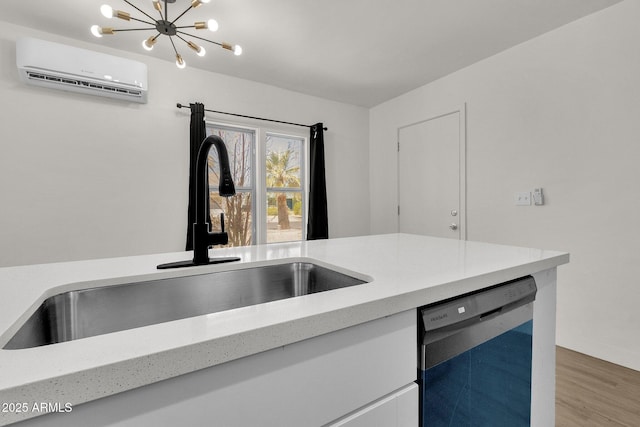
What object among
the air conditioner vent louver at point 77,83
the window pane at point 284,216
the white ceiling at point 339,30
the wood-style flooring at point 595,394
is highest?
the white ceiling at point 339,30

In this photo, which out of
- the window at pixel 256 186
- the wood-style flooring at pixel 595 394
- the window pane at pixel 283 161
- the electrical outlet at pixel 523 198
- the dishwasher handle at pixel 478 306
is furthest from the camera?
the window pane at pixel 283 161

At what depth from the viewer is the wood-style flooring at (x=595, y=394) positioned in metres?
1.58

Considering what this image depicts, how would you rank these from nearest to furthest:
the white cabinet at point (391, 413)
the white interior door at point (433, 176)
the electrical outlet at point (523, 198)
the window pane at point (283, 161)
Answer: the white cabinet at point (391, 413) < the electrical outlet at point (523, 198) < the white interior door at point (433, 176) < the window pane at point (283, 161)

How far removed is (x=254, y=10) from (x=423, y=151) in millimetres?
2337

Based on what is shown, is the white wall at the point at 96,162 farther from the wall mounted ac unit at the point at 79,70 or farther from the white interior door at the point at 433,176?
the white interior door at the point at 433,176

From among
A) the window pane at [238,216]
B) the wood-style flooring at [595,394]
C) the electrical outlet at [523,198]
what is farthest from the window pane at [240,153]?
the wood-style flooring at [595,394]

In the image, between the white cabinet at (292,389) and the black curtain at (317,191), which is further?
the black curtain at (317,191)

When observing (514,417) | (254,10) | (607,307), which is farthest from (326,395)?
(607,307)

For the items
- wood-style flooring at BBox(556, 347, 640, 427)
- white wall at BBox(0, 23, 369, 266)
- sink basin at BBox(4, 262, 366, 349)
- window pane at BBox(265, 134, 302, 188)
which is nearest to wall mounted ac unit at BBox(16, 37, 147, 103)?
white wall at BBox(0, 23, 369, 266)

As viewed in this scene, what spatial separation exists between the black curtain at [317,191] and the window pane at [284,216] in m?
0.24

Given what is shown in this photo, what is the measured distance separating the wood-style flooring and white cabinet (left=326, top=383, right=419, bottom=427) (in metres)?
1.46

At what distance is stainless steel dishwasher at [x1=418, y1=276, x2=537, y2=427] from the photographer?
75 centimetres

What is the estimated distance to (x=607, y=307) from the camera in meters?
2.16

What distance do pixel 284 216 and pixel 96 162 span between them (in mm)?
1986
